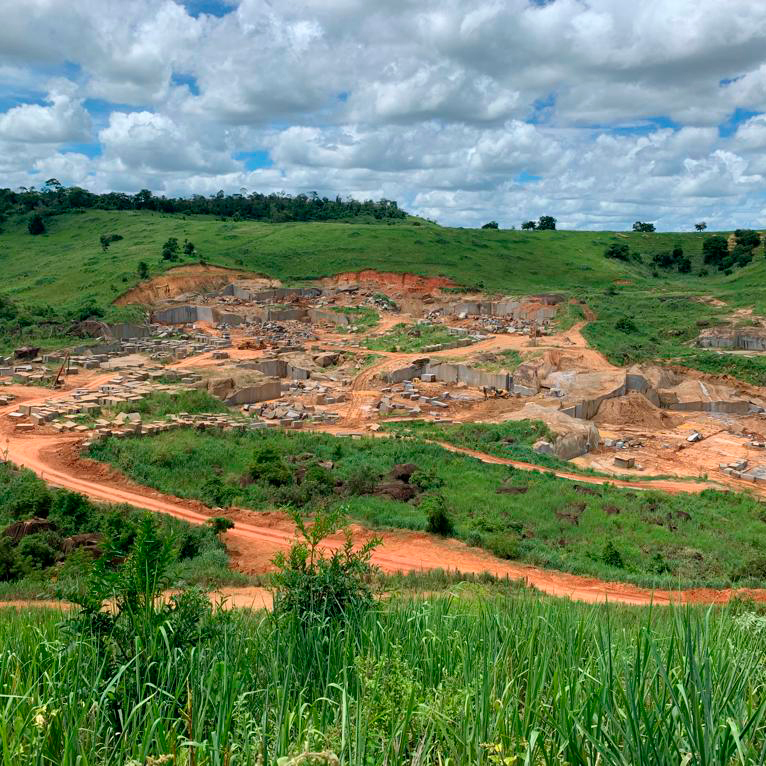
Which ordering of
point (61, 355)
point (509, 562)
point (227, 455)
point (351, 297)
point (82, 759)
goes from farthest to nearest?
point (351, 297), point (61, 355), point (227, 455), point (509, 562), point (82, 759)

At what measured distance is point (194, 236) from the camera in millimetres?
69688

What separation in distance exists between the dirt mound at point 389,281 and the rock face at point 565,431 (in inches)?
1135

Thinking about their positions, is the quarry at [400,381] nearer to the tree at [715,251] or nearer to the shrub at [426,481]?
the shrub at [426,481]

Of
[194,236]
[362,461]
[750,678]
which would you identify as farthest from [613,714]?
[194,236]

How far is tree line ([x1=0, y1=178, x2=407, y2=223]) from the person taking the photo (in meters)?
91.1

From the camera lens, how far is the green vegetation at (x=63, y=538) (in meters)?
11.6

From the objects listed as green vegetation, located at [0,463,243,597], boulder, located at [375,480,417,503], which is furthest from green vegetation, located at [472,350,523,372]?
green vegetation, located at [0,463,243,597]

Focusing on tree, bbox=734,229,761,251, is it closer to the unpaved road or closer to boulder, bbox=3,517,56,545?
the unpaved road

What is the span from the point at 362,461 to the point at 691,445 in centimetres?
1504

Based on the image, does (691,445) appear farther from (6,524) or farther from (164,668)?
(164,668)

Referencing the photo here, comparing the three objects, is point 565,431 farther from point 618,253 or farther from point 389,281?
point 618,253

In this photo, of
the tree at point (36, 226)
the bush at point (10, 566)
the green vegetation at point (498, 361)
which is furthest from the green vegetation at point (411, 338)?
the tree at point (36, 226)

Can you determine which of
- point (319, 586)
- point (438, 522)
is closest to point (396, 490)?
point (438, 522)

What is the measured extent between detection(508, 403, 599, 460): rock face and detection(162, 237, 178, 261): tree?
122 feet
